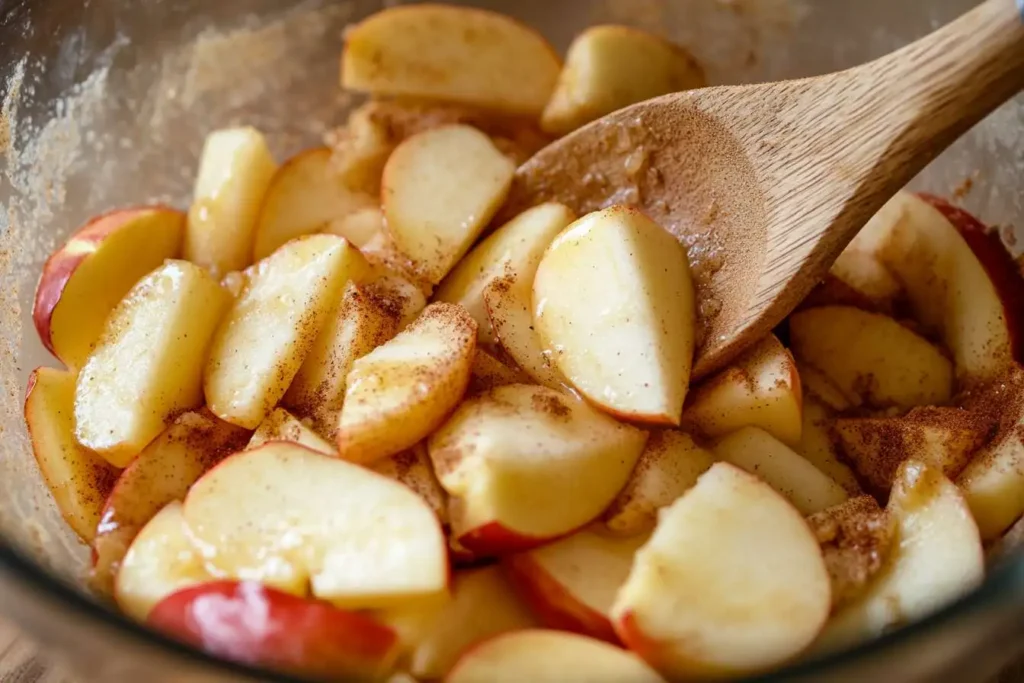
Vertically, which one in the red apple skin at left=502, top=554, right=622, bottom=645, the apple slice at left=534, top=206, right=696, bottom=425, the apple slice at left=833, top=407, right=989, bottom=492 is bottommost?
the apple slice at left=833, top=407, right=989, bottom=492

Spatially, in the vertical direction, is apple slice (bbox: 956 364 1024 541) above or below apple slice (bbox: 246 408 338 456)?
below

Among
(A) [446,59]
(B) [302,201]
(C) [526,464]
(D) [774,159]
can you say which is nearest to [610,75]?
(A) [446,59]

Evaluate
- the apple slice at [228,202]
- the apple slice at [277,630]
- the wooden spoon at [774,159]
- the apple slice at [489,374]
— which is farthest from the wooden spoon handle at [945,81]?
the apple slice at [228,202]

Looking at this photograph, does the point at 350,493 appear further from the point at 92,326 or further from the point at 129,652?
the point at 92,326

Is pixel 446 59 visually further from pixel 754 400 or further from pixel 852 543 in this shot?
pixel 852 543

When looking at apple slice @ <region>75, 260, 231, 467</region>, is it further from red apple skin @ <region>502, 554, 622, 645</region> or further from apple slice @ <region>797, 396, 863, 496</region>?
→ apple slice @ <region>797, 396, 863, 496</region>

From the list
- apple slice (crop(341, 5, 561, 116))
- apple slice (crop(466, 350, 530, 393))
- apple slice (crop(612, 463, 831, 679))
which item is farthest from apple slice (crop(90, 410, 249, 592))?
apple slice (crop(341, 5, 561, 116))
